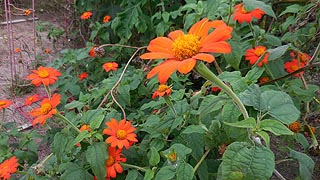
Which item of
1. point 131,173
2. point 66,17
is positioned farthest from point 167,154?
point 66,17

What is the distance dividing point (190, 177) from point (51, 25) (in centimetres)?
271

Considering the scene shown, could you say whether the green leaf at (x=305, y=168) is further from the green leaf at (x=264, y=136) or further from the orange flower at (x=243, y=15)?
the orange flower at (x=243, y=15)

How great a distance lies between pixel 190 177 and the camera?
1047mm

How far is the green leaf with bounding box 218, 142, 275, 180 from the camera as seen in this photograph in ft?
2.73

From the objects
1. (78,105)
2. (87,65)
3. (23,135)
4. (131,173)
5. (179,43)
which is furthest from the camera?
(87,65)

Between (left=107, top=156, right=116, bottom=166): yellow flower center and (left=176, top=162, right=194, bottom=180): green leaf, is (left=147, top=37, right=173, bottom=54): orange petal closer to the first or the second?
(left=176, top=162, right=194, bottom=180): green leaf

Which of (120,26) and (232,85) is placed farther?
(120,26)

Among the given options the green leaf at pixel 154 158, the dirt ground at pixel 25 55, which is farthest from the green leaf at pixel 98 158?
the dirt ground at pixel 25 55

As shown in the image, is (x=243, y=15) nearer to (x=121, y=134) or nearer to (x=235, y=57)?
(x=235, y=57)

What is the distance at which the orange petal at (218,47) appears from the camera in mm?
794

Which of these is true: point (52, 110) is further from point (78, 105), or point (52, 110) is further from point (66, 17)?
point (66, 17)

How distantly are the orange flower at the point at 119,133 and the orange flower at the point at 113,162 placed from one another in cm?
3

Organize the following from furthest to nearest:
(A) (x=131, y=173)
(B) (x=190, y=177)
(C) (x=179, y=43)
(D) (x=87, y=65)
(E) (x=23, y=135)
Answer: (D) (x=87, y=65) < (E) (x=23, y=135) < (A) (x=131, y=173) < (B) (x=190, y=177) < (C) (x=179, y=43)

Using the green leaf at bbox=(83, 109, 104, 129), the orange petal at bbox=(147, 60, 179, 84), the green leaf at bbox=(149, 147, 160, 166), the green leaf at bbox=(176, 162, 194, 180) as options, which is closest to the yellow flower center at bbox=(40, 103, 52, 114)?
the green leaf at bbox=(83, 109, 104, 129)
